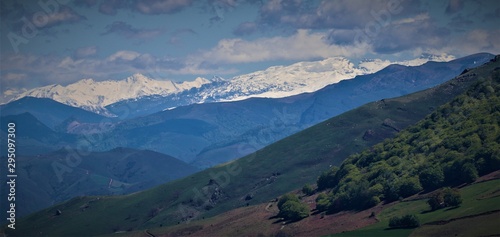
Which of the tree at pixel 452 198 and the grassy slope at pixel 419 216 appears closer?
the grassy slope at pixel 419 216

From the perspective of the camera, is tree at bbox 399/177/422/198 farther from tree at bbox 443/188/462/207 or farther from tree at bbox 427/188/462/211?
tree at bbox 443/188/462/207

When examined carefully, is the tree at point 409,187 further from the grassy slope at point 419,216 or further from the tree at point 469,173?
the tree at point 469,173

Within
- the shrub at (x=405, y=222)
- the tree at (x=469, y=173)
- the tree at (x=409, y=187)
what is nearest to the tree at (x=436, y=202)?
the shrub at (x=405, y=222)

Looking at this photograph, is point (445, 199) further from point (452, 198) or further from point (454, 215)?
point (454, 215)

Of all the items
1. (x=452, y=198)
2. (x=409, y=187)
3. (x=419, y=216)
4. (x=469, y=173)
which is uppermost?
(x=469, y=173)

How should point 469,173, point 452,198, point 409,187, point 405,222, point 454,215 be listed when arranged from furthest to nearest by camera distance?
point 409,187, point 469,173, point 452,198, point 405,222, point 454,215

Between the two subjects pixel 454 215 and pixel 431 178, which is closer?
pixel 454 215

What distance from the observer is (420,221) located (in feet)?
480

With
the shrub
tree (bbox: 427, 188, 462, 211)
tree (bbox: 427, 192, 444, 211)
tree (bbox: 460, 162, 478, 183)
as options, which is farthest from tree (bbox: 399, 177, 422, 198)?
the shrub

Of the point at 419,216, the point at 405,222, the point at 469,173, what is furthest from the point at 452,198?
the point at 469,173

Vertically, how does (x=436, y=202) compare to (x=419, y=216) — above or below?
above

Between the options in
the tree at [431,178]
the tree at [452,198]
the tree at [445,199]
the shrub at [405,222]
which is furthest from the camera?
the tree at [431,178]

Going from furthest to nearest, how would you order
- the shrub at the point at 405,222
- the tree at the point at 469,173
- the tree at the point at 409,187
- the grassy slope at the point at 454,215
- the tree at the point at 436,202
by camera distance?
1. the tree at the point at 409,187
2. the tree at the point at 469,173
3. the tree at the point at 436,202
4. the shrub at the point at 405,222
5. the grassy slope at the point at 454,215

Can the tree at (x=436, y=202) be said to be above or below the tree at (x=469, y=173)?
below
